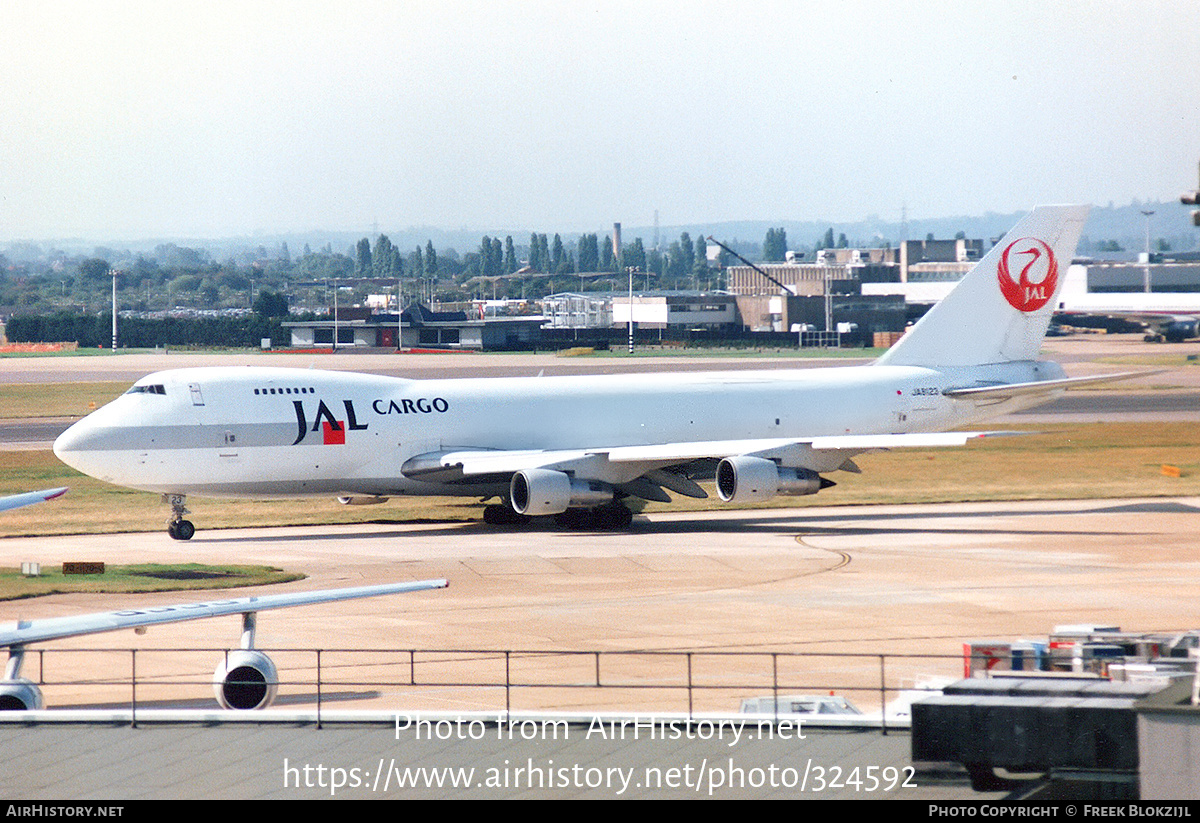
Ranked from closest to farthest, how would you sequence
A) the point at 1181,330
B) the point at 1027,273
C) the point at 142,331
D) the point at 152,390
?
the point at 152,390, the point at 1027,273, the point at 1181,330, the point at 142,331

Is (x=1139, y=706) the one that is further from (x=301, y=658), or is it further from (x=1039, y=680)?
(x=301, y=658)

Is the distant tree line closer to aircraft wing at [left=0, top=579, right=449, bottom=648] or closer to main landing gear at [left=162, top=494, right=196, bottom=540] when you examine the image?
main landing gear at [left=162, top=494, right=196, bottom=540]

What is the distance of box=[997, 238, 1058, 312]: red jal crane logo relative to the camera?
204 ft

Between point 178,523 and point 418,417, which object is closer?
point 178,523

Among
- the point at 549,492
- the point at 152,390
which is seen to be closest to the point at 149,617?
the point at 549,492

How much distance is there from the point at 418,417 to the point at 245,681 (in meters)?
28.1

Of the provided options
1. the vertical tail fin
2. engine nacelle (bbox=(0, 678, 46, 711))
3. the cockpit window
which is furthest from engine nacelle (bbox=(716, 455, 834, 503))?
engine nacelle (bbox=(0, 678, 46, 711))

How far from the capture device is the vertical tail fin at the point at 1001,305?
61.9m

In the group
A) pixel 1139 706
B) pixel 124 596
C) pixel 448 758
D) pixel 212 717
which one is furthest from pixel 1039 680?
pixel 124 596

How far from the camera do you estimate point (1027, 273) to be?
6247 cm

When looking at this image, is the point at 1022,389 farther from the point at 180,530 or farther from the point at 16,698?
the point at 16,698

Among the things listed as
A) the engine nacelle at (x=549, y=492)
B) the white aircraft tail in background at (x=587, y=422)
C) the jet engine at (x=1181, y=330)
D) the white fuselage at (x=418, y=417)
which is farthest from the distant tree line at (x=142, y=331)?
the engine nacelle at (x=549, y=492)

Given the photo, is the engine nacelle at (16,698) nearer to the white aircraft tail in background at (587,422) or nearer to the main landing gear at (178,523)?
the white aircraft tail in background at (587,422)

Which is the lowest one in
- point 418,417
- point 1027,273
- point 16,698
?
point 16,698
